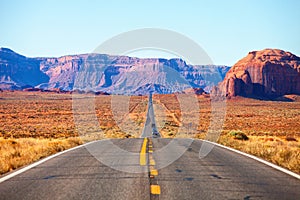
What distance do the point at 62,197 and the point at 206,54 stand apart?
556 inches

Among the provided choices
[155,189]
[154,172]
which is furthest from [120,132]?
[155,189]

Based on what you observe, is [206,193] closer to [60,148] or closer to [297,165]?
[297,165]

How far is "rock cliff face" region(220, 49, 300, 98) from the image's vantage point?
510 ft

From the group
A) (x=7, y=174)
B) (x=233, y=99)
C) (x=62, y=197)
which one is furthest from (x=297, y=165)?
(x=233, y=99)

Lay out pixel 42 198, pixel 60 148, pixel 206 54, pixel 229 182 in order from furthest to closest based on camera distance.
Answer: pixel 206 54, pixel 60 148, pixel 229 182, pixel 42 198

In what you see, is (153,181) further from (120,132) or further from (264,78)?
(264,78)

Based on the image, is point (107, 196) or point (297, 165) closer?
point (107, 196)

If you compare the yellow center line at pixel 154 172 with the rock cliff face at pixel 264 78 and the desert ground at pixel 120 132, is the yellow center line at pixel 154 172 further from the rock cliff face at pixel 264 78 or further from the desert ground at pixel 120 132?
the rock cliff face at pixel 264 78

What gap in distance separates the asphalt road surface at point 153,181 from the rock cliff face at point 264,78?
146749 mm

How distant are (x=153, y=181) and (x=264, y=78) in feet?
548

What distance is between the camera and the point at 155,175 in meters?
8.01

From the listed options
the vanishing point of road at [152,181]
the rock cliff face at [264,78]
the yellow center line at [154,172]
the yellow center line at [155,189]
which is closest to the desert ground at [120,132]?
the vanishing point of road at [152,181]

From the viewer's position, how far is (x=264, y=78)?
164 metres

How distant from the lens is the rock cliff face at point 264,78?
155400mm
